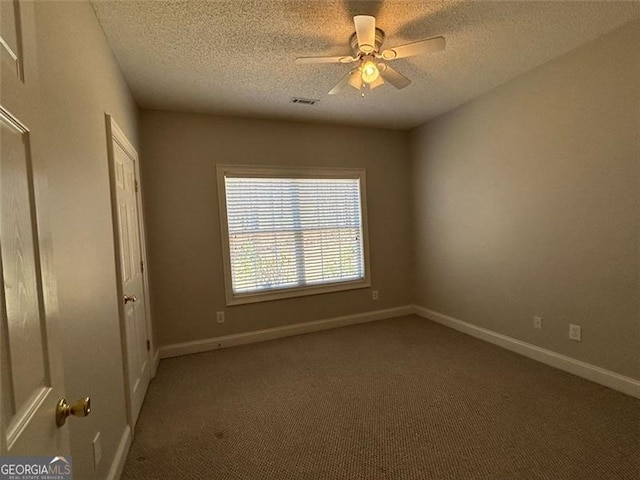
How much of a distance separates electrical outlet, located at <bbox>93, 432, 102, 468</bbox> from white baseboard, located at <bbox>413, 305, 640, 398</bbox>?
3278 millimetres

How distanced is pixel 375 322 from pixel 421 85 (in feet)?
9.22

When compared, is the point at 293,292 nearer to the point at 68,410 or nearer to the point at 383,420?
the point at 383,420

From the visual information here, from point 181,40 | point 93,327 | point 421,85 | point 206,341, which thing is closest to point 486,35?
point 421,85

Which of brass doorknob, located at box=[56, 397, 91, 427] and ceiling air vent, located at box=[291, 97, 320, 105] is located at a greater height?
ceiling air vent, located at box=[291, 97, 320, 105]

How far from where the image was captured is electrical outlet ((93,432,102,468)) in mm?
1420

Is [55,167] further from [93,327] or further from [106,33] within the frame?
[106,33]

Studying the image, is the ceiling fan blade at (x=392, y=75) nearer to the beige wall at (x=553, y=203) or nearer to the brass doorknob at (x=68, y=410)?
the beige wall at (x=553, y=203)

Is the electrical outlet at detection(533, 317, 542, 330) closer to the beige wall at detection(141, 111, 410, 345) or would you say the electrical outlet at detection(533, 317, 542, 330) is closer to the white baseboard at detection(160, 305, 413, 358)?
the white baseboard at detection(160, 305, 413, 358)

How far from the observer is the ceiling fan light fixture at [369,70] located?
203 cm

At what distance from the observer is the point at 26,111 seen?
2.27 feet

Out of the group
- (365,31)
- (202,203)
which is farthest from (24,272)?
(202,203)

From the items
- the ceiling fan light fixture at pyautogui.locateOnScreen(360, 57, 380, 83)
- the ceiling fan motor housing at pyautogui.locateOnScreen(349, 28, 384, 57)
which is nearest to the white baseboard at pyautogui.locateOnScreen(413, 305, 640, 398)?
the ceiling fan light fixture at pyautogui.locateOnScreen(360, 57, 380, 83)

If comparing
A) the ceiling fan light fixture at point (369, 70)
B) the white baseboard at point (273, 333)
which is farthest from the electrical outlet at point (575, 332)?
the ceiling fan light fixture at point (369, 70)

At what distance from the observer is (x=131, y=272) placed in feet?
7.82
